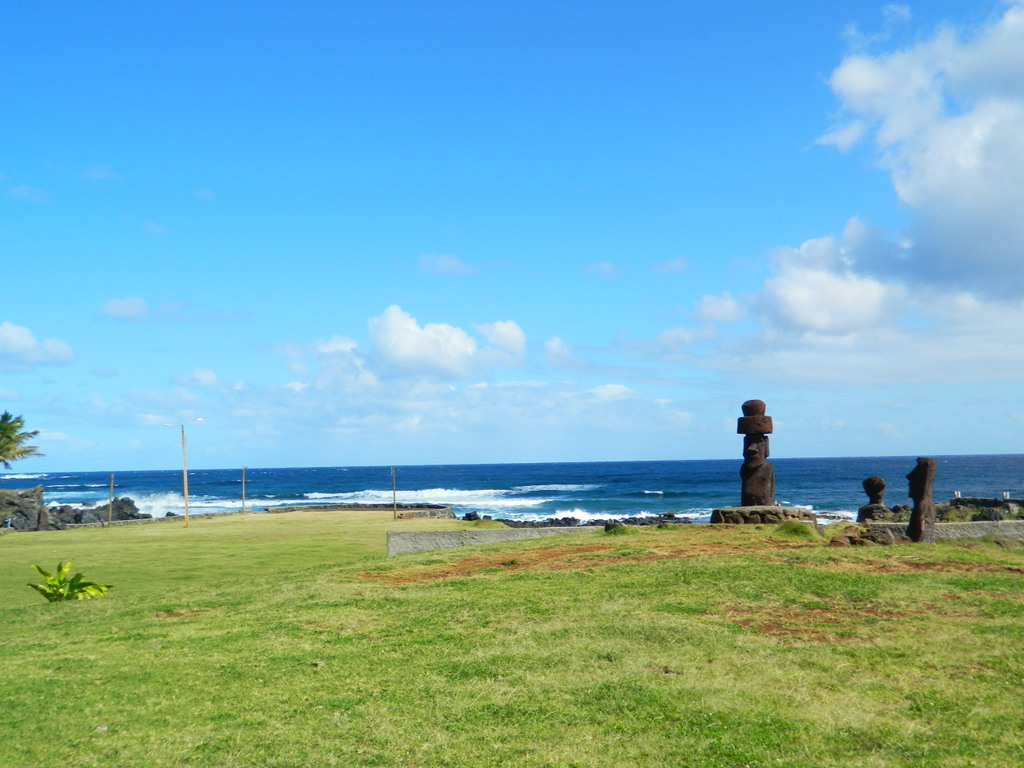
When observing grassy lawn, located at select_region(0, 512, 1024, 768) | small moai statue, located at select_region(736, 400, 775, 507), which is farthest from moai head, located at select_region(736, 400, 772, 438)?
grassy lawn, located at select_region(0, 512, 1024, 768)

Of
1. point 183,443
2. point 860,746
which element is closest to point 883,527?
point 860,746

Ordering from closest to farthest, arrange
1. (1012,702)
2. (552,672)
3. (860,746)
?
1. (860,746)
2. (1012,702)
3. (552,672)

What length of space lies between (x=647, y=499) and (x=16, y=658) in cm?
6834

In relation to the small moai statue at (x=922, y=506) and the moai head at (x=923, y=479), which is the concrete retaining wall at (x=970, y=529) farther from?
the moai head at (x=923, y=479)

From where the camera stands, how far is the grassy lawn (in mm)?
5762

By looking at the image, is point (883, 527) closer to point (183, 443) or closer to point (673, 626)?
point (673, 626)

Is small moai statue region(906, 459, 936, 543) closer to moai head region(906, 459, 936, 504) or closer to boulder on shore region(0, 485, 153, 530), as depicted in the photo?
moai head region(906, 459, 936, 504)

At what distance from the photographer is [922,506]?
14.9 m

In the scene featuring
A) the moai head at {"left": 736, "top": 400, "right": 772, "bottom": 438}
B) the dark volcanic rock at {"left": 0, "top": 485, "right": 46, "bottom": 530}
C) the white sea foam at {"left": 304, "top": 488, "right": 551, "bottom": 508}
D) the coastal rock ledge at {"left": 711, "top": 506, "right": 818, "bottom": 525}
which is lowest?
the white sea foam at {"left": 304, "top": 488, "right": 551, "bottom": 508}

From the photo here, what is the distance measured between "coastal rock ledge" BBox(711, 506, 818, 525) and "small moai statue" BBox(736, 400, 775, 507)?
0.80 metres

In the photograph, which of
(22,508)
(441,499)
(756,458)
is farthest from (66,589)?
(441,499)

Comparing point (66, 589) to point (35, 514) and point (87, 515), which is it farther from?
point (87, 515)

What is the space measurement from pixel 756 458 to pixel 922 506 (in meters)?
4.91

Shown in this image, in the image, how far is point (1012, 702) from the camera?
6.24m
